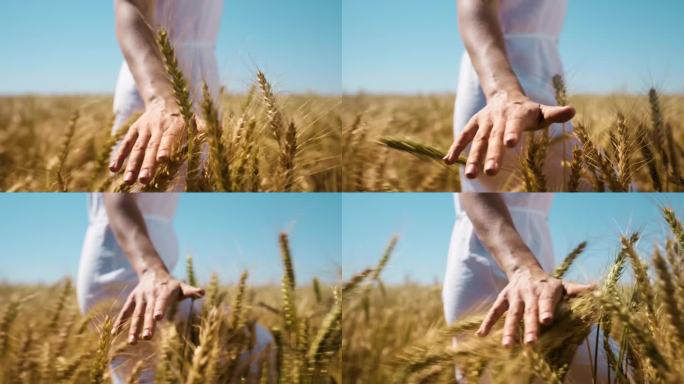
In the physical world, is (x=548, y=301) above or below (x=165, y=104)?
below

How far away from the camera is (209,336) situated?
1373 millimetres

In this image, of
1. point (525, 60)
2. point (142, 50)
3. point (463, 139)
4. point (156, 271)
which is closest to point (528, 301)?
point (463, 139)

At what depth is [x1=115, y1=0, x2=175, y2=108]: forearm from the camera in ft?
4.55

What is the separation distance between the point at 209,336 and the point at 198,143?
0.30 m

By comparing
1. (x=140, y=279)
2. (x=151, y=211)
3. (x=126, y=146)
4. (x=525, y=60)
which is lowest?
(x=140, y=279)

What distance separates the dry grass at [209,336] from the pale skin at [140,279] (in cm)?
2

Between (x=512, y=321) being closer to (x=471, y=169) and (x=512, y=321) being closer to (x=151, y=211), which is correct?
(x=471, y=169)

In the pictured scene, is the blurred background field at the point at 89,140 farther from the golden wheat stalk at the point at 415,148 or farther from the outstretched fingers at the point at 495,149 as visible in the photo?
the outstretched fingers at the point at 495,149

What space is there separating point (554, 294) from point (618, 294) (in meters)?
0.10

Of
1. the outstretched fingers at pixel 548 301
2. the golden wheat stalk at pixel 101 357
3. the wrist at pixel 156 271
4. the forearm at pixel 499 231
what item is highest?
the forearm at pixel 499 231

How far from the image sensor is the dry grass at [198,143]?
1.33 m

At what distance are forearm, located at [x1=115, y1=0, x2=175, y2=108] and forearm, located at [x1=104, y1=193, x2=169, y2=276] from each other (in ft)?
0.57

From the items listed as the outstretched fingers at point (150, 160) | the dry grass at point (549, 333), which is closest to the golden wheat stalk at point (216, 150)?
the outstretched fingers at point (150, 160)

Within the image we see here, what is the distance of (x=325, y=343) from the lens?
4.70 ft
